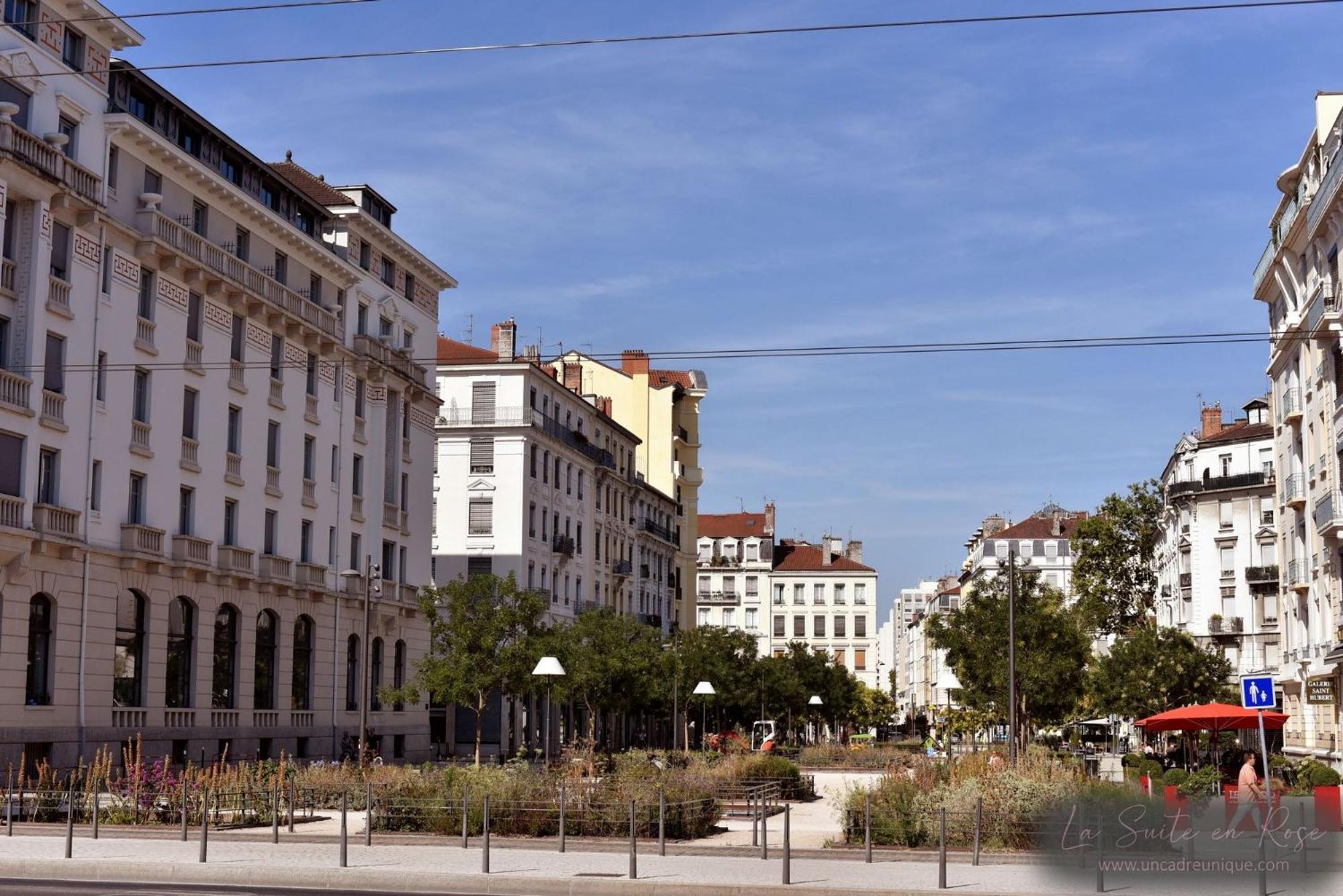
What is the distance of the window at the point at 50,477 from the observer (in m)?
37.6

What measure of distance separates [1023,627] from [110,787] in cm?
3658

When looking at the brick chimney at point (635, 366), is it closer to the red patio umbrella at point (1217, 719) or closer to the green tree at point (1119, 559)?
the green tree at point (1119, 559)

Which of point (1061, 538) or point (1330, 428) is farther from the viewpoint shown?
point (1061, 538)

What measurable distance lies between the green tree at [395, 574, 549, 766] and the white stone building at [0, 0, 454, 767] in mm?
4450

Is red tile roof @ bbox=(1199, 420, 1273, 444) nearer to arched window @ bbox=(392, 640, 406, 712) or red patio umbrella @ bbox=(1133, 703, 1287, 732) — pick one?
arched window @ bbox=(392, 640, 406, 712)

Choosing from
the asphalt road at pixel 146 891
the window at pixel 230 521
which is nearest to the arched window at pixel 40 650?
the window at pixel 230 521

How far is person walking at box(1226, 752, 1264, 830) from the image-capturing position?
21.4 metres

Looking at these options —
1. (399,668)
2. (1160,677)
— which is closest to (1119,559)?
(1160,677)

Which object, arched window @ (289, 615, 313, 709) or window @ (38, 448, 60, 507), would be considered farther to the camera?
arched window @ (289, 615, 313, 709)

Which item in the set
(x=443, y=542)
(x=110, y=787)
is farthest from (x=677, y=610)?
(x=110, y=787)

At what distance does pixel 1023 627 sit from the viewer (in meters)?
55.6

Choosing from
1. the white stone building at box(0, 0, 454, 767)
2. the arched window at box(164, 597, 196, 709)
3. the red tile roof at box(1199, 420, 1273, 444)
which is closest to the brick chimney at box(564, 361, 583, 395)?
the white stone building at box(0, 0, 454, 767)

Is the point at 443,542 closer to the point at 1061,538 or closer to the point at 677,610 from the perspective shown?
the point at 677,610

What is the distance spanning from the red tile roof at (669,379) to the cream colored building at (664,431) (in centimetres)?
11
